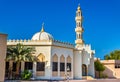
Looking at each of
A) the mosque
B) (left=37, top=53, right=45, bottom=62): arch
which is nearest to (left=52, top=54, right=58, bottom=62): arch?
the mosque

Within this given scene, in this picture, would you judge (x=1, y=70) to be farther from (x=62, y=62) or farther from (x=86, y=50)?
(x=86, y=50)

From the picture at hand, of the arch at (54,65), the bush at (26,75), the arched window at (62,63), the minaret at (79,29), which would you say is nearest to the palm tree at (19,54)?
the bush at (26,75)

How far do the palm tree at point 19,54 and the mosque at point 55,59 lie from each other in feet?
4.78

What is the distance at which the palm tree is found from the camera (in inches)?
1044

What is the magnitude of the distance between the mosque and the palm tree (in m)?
1.46

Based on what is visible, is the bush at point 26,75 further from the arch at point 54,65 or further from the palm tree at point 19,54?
the arch at point 54,65

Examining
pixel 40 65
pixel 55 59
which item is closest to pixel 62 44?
pixel 55 59

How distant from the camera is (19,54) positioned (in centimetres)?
2683

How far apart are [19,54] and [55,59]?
500 cm

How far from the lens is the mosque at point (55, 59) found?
93.8 ft

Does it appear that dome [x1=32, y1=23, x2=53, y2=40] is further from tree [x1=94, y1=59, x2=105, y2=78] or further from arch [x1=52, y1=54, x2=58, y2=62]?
tree [x1=94, y1=59, x2=105, y2=78]

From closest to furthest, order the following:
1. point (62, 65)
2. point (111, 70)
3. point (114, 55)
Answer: point (62, 65) → point (111, 70) → point (114, 55)

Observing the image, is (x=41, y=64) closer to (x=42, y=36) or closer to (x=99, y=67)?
(x=42, y=36)

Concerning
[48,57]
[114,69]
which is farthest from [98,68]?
[48,57]
